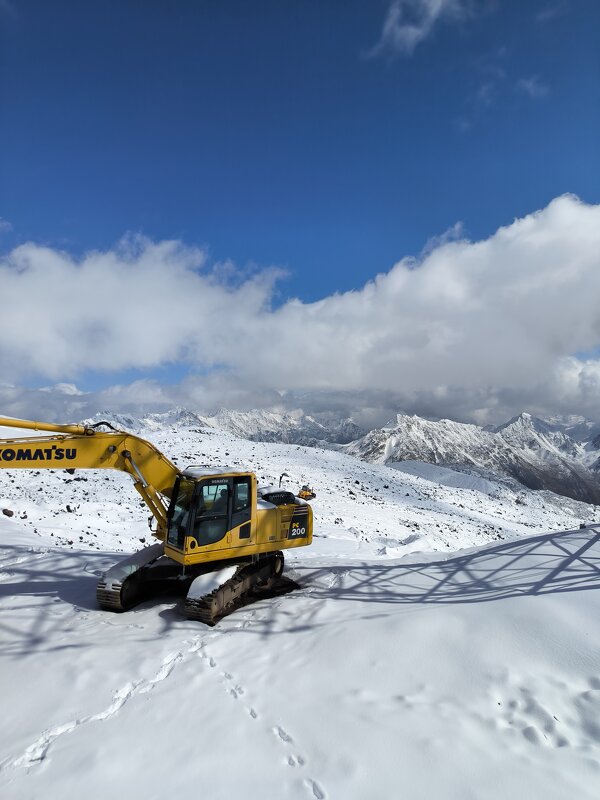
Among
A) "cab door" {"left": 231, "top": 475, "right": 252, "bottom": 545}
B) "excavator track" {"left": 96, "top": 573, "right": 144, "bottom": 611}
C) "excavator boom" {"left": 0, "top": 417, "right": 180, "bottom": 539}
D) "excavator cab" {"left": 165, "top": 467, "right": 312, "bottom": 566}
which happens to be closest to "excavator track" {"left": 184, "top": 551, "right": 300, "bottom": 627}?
"excavator cab" {"left": 165, "top": 467, "right": 312, "bottom": 566}

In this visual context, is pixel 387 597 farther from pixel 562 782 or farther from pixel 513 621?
pixel 562 782

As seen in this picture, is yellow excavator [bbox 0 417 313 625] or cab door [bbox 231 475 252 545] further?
cab door [bbox 231 475 252 545]

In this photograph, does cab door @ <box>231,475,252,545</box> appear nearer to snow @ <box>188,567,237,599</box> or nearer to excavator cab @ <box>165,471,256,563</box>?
excavator cab @ <box>165,471,256,563</box>

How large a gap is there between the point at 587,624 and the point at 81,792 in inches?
278

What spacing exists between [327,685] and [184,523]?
15.1 feet

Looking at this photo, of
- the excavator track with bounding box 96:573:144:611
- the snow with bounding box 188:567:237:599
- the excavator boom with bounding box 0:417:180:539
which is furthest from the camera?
the excavator track with bounding box 96:573:144:611

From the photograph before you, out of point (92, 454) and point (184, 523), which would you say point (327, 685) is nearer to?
point (184, 523)

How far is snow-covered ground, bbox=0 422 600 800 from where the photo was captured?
4832 millimetres

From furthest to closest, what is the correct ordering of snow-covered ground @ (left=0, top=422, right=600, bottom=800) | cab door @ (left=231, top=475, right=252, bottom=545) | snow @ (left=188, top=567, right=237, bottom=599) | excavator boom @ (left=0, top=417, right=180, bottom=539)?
cab door @ (left=231, top=475, right=252, bottom=545), snow @ (left=188, top=567, right=237, bottom=599), excavator boom @ (left=0, top=417, right=180, bottom=539), snow-covered ground @ (left=0, top=422, right=600, bottom=800)

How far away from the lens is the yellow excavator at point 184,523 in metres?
9.41

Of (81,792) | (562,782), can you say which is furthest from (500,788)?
(81,792)

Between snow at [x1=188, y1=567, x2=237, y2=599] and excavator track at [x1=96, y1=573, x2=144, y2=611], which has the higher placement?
snow at [x1=188, y1=567, x2=237, y2=599]

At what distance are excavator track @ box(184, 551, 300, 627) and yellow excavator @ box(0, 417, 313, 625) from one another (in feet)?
0.07

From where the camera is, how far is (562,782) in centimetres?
448
